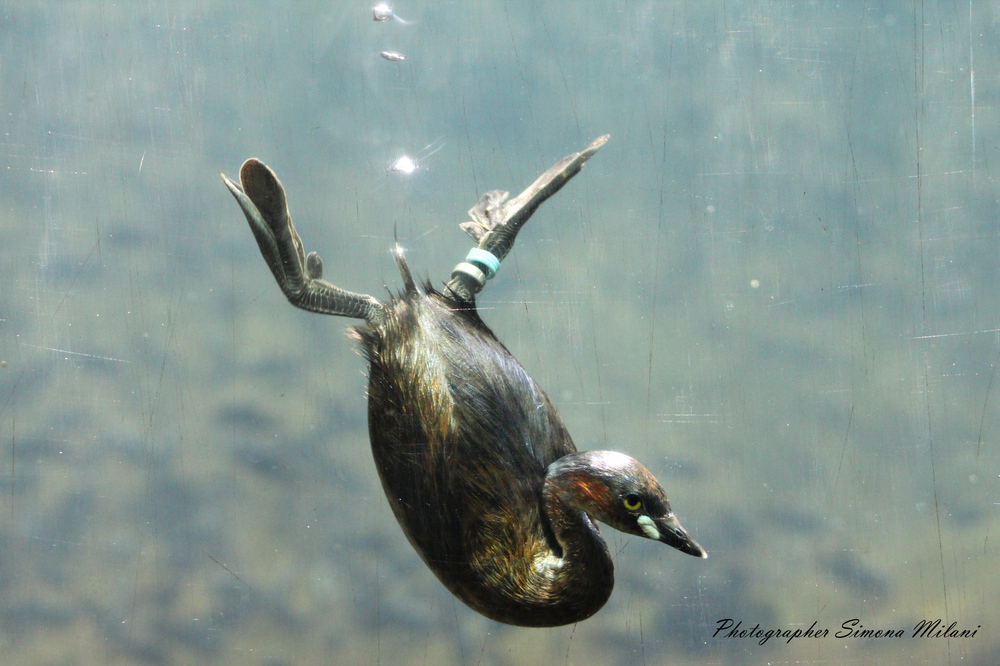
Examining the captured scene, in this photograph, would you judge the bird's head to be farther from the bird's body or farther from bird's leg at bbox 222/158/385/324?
bird's leg at bbox 222/158/385/324

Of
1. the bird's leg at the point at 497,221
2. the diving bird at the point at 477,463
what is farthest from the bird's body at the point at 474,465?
the bird's leg at the point at 497,221

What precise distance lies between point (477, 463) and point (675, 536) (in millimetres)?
302

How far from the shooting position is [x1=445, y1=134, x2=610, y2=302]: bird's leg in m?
1.24

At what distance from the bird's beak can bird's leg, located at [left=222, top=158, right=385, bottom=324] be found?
560 millimetres

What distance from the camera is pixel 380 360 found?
115 centimetres

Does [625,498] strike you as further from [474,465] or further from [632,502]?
[474,465]

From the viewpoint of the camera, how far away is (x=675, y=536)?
0.94 m

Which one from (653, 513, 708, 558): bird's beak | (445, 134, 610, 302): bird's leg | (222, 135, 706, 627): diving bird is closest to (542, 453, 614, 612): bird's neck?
(222, 135, 706, 627): diving bird

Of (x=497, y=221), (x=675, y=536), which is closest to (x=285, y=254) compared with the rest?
(x=497, y=221)

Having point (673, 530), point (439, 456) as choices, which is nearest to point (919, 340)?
point (673, 530)

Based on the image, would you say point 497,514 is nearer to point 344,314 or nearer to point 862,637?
point 344,314

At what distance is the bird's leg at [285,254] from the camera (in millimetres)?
1091

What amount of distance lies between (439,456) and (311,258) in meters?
0.41

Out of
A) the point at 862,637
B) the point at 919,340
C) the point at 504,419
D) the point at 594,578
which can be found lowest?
the point at 862,637
